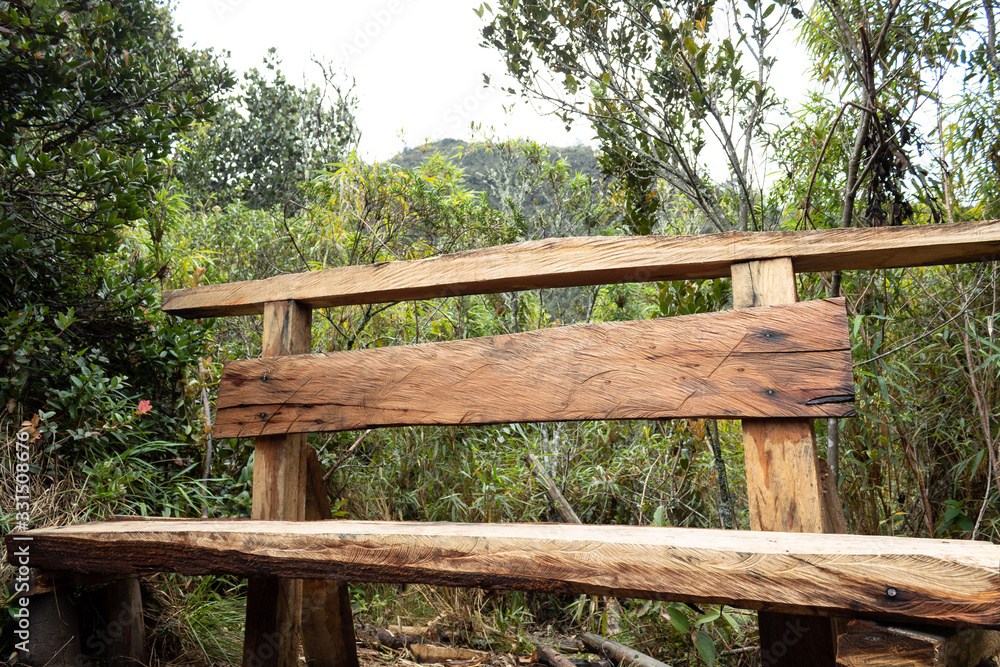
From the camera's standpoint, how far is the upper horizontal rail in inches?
58.3

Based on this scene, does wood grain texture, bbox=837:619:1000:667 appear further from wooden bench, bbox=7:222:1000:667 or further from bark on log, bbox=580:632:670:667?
bark on log, bbox=580:632:670:667

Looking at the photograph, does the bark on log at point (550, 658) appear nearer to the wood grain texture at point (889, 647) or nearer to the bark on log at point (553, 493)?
the bark on log at point (553, 493)

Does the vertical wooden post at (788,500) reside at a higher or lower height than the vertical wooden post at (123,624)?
higher

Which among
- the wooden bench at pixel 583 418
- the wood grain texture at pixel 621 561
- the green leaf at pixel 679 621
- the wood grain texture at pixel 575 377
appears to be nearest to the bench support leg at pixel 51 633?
Result: the wooden bench at pixel 583 418

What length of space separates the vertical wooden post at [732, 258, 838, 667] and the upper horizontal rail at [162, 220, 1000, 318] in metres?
0.17

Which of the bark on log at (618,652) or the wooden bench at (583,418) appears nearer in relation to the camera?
the wooden bench at (583,418)

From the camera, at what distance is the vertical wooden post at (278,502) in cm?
180

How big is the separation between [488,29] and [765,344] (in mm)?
2187

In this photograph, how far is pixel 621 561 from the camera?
3.53ft

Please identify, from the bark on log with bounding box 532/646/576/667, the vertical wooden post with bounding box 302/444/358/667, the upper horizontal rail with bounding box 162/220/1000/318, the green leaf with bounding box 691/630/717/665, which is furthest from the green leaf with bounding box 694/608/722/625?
the vertical wooden post with bounding box 302/444/358/667

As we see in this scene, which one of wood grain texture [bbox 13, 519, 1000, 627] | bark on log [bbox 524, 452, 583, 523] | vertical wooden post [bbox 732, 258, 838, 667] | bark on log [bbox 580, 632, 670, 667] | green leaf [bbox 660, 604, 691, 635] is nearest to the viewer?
wood grain texture [bbox 13, 519, 1000, 627]

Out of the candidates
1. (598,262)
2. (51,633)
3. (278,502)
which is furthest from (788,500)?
(51,633)

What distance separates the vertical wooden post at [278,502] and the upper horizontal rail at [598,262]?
0.27 ft

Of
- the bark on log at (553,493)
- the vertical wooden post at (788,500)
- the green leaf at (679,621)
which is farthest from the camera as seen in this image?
the bark on log at (553,493)
